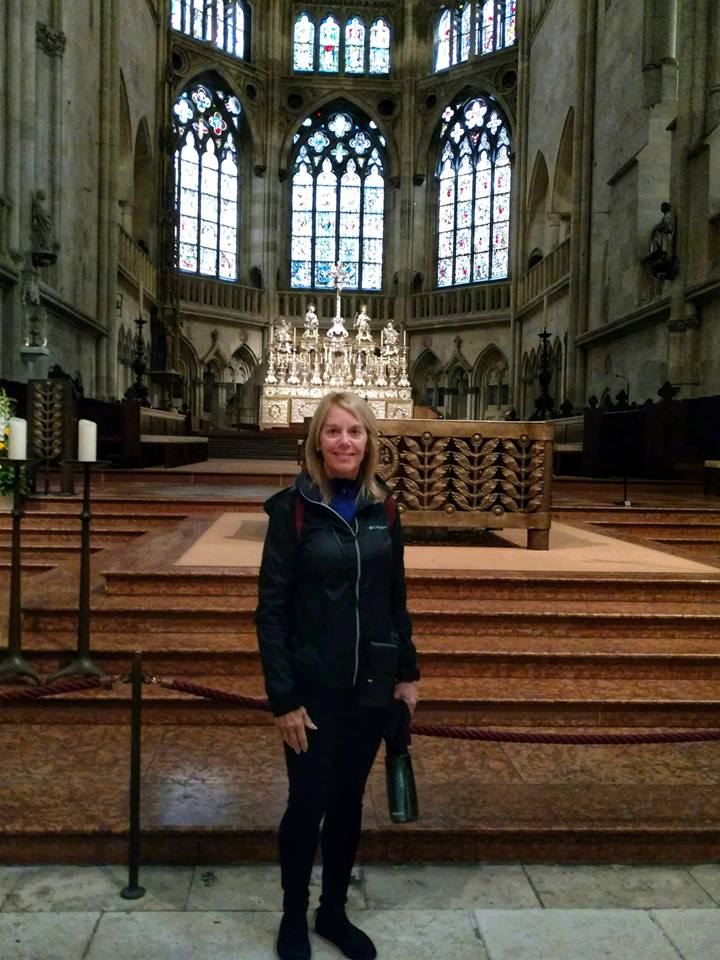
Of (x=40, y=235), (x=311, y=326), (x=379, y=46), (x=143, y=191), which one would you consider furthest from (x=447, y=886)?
(x=379, y=46)

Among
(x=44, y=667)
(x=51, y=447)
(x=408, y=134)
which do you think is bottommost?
(x=44, y=667)

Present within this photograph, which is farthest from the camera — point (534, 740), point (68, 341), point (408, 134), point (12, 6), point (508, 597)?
point (408, 134)

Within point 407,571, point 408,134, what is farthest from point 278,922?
point 408,134

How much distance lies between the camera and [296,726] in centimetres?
249

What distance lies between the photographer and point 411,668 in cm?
271

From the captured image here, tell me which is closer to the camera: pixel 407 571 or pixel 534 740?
pixel 534 740

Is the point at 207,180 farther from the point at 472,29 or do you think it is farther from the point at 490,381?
the point at 490,381

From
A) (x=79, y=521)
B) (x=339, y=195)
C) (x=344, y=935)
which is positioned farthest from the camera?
(x=339, y=195)

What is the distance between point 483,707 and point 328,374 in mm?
18816

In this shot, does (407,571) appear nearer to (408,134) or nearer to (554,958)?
(554,958)

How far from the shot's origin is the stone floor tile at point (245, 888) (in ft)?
9.38

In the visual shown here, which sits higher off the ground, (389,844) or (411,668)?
(411,668)

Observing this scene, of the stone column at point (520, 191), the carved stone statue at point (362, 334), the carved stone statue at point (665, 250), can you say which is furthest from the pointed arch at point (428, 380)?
the carved stone statue at point (665, 250)

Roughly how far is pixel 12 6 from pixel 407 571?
13677mm
